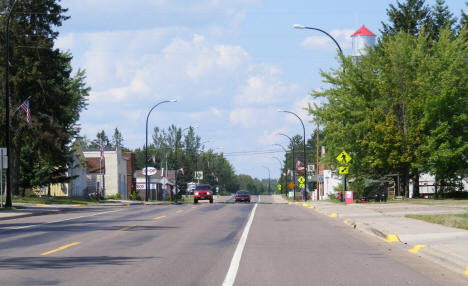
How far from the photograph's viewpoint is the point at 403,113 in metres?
47.0

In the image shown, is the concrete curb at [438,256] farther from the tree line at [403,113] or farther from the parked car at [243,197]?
the parked car at [243,197]

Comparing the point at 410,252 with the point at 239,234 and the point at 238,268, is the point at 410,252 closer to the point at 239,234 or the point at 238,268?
the point at 238,268

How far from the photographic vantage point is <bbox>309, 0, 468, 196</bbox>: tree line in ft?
147

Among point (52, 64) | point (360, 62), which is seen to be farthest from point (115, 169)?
point (360, 62)

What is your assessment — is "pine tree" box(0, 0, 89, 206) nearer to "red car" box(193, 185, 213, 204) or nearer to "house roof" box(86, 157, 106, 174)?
"red car" box(193, 185, 213, 204)

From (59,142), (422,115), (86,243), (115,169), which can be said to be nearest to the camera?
(86,243)

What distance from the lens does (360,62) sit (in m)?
50.0

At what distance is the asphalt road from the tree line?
25.3m

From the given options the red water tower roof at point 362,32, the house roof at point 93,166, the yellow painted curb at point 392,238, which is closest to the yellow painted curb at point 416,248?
the yellow painted curb at point 392,238

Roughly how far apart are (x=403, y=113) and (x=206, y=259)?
3584cm

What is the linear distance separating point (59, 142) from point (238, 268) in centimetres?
4358

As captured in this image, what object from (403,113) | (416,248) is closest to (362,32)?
(403,113)

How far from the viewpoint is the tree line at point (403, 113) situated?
4478 cm

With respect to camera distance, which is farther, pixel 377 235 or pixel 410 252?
pixel 377 235
